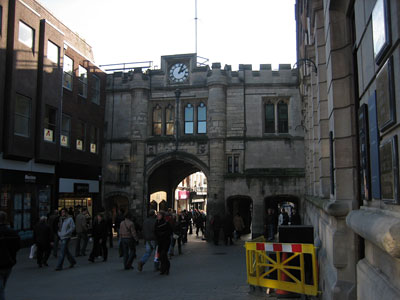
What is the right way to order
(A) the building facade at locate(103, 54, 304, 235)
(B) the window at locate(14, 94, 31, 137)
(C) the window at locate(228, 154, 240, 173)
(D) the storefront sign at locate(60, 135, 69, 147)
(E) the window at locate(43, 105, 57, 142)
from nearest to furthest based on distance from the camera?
(B) the window at locate(14, 94, 31, 137) → (E) the window at locate(43, 105, 57, 142) → (D) the storefront sign at locate(60, 135, 69, 147) → (A) the building facade at locate(103, 54, 304, 235) → (C) the window at locate(228, 154, 240, 173)

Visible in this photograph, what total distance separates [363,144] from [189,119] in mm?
22936

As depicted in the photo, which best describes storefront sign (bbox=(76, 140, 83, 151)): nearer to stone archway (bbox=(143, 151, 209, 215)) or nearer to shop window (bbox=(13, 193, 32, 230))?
stone archway (bbox=(143, 151, 209, 215))

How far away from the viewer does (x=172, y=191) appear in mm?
34000

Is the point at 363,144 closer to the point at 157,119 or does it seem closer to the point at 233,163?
the point at 233,163

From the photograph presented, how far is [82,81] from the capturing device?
25484 mm

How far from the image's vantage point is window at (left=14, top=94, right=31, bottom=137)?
1925 centimetres

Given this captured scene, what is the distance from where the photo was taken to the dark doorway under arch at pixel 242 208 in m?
27.0

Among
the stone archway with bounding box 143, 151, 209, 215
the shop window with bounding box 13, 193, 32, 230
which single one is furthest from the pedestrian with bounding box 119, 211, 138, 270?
the stone archway with bounding box 143, 151, 209, 215

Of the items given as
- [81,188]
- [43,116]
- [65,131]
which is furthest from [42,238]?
[81,188]

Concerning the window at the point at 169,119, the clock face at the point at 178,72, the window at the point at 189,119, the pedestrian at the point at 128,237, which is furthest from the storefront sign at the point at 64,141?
the pedestrian at the point at 128,237

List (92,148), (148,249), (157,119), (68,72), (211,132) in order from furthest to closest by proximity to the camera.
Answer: (157,119), (92,148), (211,132), (68,72), (148,249)

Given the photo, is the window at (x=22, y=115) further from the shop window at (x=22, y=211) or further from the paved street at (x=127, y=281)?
the paved street at (x=127, y=281)

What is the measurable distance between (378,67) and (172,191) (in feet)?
101

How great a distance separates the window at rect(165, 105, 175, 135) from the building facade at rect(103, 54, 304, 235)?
7 cm
